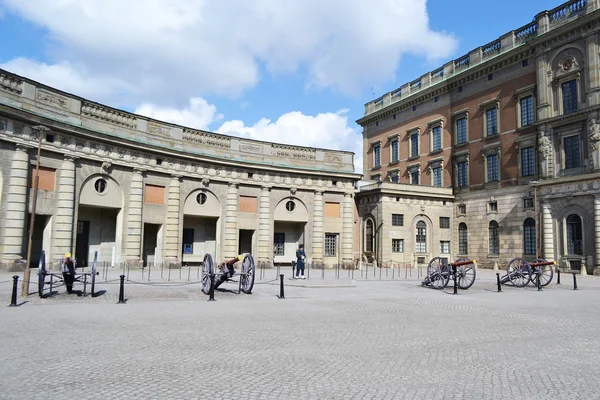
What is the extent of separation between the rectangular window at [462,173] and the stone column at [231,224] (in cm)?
2336

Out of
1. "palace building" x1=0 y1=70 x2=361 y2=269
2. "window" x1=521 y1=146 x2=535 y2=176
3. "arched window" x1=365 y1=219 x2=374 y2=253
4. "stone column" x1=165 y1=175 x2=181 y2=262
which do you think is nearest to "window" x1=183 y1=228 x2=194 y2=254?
"palace building" x1=0 y1=70 x2=361 y2=269

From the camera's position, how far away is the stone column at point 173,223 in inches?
1164

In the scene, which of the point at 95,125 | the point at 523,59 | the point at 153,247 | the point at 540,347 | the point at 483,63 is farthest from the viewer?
the point at 483,63

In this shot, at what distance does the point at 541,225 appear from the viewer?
119ft

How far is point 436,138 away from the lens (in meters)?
48.1

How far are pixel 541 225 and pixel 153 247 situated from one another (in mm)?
28407

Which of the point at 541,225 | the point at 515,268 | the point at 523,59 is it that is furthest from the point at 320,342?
the point at 523,59

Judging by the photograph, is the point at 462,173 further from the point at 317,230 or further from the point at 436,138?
the point at 317,230

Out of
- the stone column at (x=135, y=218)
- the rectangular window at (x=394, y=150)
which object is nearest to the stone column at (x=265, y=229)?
the stone column at (x=135, y=218)

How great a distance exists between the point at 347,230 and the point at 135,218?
50.5 feet

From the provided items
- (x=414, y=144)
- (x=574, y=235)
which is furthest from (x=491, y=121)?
(x=574, y=235)

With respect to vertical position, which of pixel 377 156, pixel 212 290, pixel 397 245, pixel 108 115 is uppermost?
pixel 377 156

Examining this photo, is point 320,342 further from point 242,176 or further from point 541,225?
point 541,225

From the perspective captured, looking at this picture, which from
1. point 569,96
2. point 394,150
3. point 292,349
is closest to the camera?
point 292,349
